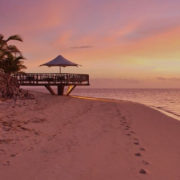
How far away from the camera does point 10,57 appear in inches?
821

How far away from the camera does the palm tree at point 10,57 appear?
778 inches

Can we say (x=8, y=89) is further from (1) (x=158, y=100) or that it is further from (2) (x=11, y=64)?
(1) (x=158, y=100)

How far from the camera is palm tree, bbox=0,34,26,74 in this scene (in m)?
19.8

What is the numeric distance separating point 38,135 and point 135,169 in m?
3.79

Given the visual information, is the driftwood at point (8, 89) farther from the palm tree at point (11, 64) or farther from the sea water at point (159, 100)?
the sea water at point (159, 100)

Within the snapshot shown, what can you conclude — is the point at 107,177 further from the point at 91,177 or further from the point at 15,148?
the point at 15,148

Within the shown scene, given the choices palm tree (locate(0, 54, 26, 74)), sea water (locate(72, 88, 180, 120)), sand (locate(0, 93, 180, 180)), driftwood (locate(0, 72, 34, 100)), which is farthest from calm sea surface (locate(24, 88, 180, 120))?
palm tree (locate(0, 54, 26, 74))

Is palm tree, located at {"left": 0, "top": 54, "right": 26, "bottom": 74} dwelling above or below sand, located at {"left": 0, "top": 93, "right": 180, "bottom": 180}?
above

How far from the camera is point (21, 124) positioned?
855 cm

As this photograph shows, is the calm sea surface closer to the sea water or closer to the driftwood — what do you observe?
the sea water

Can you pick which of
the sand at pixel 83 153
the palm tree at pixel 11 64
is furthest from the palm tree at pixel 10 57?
the sand at pixel 83 153

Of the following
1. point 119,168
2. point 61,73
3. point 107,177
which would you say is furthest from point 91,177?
point 61,73

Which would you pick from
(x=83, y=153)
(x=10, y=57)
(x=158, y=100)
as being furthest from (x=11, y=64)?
(x=158, y=100)

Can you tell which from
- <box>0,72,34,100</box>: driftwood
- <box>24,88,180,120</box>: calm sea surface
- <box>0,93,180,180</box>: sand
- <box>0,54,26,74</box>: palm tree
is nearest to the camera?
<box>0,93,180,180</box>: sand
